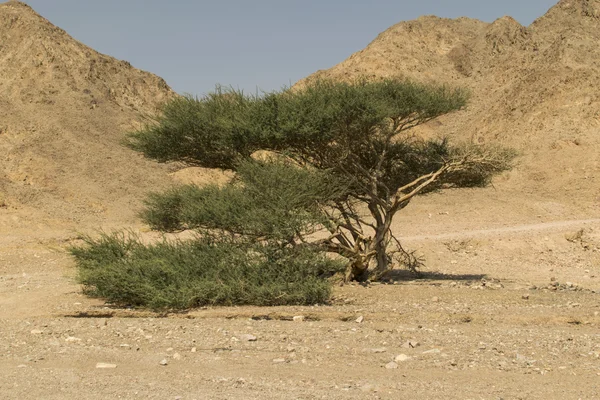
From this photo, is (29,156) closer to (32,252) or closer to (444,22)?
(32,252)

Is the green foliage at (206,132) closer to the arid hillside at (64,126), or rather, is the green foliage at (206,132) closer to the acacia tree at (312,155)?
the acacia tree at (312,155)

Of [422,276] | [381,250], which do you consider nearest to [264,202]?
[381,250]

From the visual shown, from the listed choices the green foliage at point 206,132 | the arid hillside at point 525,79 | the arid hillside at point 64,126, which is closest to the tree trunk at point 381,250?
the green foliage at point 206,132

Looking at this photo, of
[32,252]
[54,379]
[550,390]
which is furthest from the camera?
[32,252]

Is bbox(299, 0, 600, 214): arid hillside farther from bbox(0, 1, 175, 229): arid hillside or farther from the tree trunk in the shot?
the tree trunk

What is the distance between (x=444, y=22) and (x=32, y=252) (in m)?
39.3

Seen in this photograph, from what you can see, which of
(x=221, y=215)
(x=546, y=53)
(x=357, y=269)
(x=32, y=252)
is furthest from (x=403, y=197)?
(x=546, y=53)

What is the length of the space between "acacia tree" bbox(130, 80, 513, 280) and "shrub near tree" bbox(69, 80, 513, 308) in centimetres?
3

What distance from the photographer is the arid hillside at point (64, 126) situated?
92.2 feet

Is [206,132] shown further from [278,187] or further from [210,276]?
[210,276]

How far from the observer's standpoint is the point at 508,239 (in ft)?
71.3

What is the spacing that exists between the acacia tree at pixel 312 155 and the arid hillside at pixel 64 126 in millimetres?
10825

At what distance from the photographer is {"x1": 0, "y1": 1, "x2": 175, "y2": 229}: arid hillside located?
28095 mm

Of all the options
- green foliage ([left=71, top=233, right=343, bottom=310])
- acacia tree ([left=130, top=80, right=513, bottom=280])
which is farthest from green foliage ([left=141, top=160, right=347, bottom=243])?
green foliage ([left=71, top=233, right=343, bottom=310])
